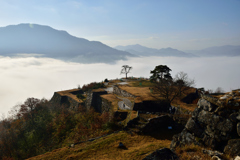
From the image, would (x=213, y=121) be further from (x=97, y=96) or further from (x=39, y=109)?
(x=39, y=109)

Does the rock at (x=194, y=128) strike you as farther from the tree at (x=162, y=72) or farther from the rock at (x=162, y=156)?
the tree at (x=162, y=72)

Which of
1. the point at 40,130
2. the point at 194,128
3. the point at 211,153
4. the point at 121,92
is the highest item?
the point at 194,128

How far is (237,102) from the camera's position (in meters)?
7.76

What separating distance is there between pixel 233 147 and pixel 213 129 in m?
1.32

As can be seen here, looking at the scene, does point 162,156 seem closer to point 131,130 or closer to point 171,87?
point 131,130

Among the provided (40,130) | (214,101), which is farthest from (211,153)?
(40,130)

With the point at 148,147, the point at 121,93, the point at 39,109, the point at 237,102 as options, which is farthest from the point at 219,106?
the point at 39,109

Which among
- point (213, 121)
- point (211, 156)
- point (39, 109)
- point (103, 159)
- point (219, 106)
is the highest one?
point (219, 106)

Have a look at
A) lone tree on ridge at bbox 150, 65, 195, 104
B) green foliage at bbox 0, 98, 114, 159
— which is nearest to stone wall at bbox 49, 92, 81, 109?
green foliage at bbox 0, 98, 114, 159

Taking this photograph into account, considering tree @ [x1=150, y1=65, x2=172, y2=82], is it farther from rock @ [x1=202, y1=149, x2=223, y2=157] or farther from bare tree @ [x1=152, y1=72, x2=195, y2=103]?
rock @ [x1=202, y1=149, x2=223, y2=157]

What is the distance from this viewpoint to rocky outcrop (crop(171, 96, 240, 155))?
7.50m

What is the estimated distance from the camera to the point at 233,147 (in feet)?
23.6

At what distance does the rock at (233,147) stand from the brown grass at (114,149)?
5.15 metres

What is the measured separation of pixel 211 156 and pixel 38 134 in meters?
31.8
